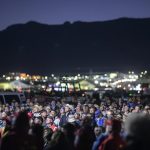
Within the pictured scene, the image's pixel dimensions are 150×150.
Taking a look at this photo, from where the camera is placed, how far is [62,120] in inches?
628

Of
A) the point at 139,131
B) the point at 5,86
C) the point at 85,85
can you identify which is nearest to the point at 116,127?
the point at 139,131

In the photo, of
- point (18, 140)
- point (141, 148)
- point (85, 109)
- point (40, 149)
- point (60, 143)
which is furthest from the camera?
point (85, 109)

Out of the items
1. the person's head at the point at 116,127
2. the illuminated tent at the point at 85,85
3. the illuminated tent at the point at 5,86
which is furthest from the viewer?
the illuminated tent at the point at 85,85

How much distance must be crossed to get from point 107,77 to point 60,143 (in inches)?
4956

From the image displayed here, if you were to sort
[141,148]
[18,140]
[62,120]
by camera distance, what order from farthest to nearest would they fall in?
1. [62,120]
2. [18,140]
3. [141,148]

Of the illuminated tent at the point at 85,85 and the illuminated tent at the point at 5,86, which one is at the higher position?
the illuminated tent at the point at 5,86

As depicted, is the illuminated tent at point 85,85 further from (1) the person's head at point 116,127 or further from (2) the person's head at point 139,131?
(2) the person's head at point 139,131

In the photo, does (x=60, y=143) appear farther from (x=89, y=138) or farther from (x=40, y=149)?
(x=40, y=149)


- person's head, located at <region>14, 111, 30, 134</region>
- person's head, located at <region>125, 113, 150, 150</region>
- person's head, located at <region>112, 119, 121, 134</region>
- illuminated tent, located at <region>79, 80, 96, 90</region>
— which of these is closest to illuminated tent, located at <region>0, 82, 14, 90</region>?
illuminated tent, located at <region>79, 80, 96, 90</region>

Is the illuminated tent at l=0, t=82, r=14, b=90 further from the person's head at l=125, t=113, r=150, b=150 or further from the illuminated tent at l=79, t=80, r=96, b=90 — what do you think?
the person's head at l=125, t=113, r=150, b=150

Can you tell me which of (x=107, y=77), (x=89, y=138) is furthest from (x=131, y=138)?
(x=107, y=77)

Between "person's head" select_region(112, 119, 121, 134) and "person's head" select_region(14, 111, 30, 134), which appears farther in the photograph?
"person's head" select_region(112, 119, 121, 134)

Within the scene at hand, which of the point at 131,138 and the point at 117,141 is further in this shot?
the point at 117,141

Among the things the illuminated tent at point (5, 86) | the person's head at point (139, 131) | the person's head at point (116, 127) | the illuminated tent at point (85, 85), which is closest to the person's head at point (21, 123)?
the person's head at point (116, 127)
